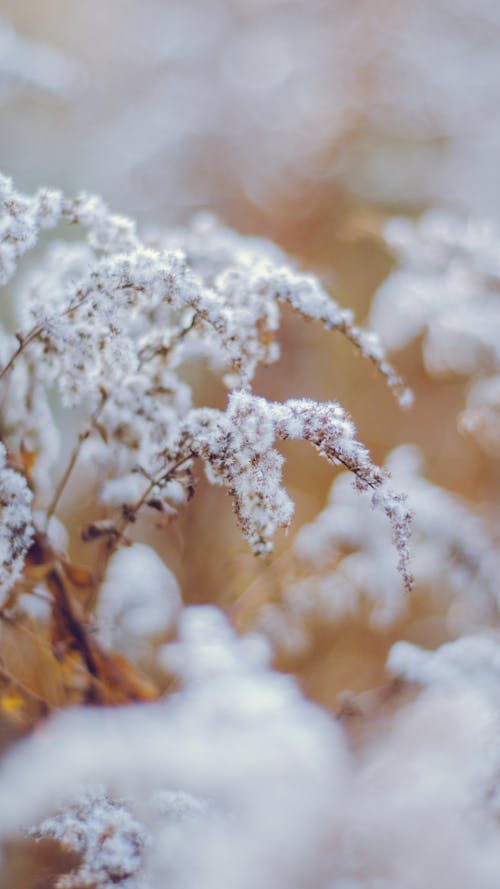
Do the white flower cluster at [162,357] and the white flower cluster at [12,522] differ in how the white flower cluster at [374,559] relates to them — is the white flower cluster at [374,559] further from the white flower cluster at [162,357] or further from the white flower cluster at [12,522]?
the white flower cluster at [12,522]

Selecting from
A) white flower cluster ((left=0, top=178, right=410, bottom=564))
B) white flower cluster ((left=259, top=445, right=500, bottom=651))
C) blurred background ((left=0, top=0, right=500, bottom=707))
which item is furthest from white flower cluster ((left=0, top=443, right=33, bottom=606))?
blurred background ((left=0, top=0, right=500, bottom=707))

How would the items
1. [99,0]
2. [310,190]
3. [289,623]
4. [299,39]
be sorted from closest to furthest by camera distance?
[289,623] < [310,190] < [299,39] < [99,0]

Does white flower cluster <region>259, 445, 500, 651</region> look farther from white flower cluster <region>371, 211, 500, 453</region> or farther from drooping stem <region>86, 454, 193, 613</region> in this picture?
drooping stem <region>86, 454, 193, 613</region>

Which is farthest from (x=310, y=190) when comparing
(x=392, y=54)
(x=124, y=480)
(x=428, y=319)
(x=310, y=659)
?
(x=124, y=480)

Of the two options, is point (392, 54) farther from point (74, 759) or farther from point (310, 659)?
point (74, 759)

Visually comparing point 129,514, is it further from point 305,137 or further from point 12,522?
point 305,137
